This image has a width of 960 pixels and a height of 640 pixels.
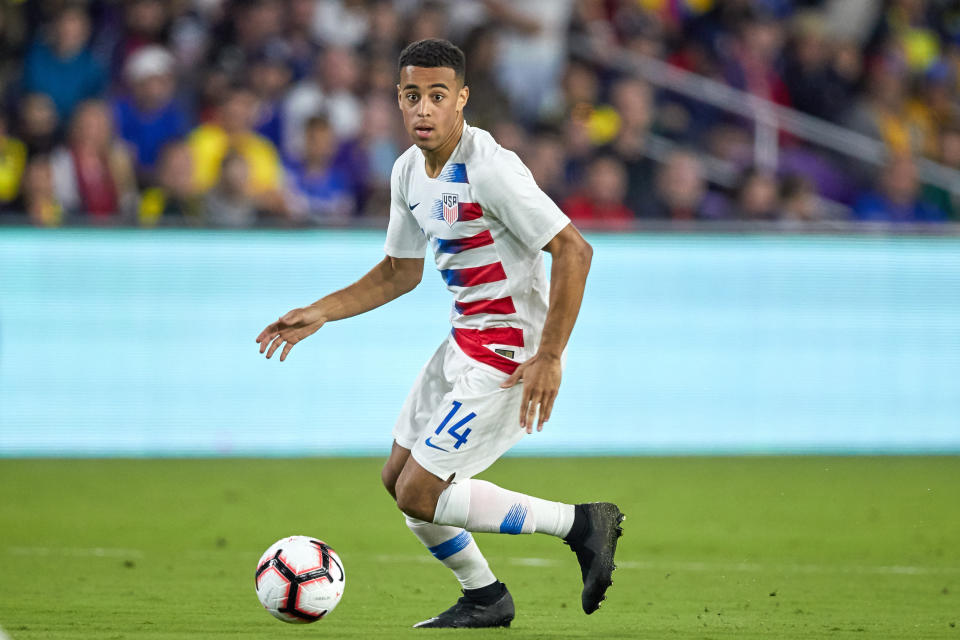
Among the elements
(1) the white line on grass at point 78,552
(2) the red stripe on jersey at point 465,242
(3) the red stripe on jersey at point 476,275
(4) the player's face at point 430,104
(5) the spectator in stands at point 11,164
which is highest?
(4) the player's face at point 430,104

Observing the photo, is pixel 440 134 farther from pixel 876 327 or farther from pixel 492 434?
pixel 876 327

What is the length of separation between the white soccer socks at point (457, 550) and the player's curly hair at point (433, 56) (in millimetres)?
1741

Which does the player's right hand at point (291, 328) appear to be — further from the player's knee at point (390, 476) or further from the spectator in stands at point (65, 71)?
the spectator in stands at point (65, 71)

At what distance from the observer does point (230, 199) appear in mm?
11430

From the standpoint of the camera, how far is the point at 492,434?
17.6 ft

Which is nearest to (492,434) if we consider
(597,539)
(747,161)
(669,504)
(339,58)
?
(597,539)

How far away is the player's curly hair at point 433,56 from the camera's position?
17.4ft

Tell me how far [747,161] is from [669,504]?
17.7 feet

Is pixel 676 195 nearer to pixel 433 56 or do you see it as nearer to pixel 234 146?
pixel 234 146

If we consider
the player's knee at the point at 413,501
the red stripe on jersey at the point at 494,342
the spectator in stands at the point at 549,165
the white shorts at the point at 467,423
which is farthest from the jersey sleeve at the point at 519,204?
the spectator in stands at the point at 549,165

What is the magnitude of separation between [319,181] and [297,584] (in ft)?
23.3

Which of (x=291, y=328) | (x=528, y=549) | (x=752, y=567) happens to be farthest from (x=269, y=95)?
(x=291, y=328)

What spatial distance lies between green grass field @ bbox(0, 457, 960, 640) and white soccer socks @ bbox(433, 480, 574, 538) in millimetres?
412

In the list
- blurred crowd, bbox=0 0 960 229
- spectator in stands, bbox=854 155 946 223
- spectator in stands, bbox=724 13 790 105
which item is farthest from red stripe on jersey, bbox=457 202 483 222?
spectator in stands, bbox=724 13 790 105
